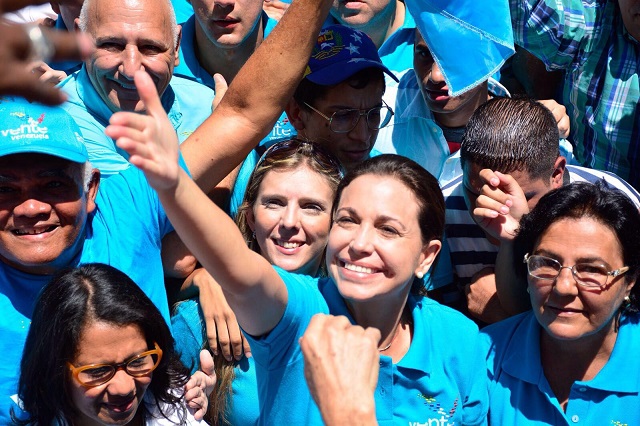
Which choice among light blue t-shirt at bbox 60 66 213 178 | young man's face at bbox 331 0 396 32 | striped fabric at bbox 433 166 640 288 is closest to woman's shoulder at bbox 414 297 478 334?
striped fabric at bbox 433 166 640 288

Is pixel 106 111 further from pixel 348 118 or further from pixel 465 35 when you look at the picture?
pixel 465 35

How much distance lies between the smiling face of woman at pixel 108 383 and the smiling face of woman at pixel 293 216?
61cm

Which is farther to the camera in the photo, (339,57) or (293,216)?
(339,57)

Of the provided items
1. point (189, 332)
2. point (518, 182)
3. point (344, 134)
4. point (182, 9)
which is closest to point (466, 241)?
point (518, 182)

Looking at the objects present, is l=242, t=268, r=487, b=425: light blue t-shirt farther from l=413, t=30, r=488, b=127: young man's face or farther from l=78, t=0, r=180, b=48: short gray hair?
l=78, t=0, r=180, b=48: short gray hair

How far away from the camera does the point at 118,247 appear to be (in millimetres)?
3057

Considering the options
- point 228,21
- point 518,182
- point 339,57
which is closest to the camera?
point 518,182

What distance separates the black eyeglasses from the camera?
3.25 meters

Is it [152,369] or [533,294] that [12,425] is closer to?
[152,369]

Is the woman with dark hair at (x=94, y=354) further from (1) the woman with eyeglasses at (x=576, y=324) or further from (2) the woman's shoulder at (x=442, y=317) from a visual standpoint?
(1) the woman with eyeglasses at (x=576, y=324)

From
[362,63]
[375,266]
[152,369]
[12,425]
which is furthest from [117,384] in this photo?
[362,63]

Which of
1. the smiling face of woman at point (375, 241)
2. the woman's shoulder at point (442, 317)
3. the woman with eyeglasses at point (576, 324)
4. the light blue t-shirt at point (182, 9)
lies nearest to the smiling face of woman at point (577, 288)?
the woman with eyeglasses at point (576, 324)

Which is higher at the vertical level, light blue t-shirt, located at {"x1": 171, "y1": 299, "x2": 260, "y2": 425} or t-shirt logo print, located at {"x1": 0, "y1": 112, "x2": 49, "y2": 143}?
t-shirt logo print, located at {"x1": 0, "y1": 112, "x2": 49, "y2": 143}

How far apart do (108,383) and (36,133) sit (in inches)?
30.7
